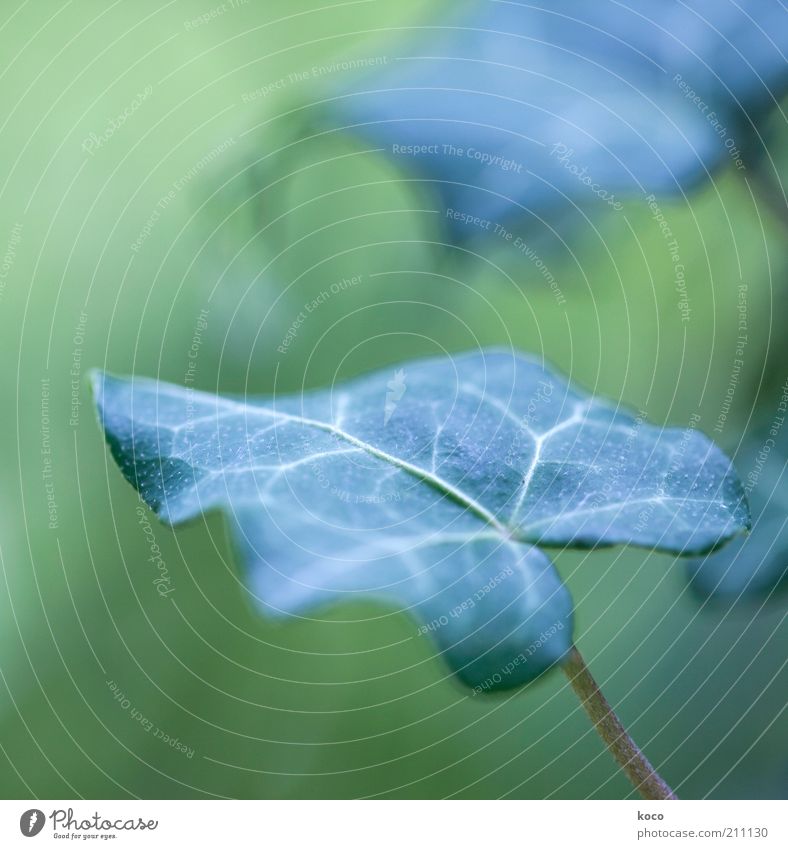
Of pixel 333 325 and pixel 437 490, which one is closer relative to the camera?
pixel 437 490

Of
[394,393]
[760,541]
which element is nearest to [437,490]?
[394,393]

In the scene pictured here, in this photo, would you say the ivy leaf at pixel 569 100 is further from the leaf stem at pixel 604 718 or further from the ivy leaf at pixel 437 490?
the leaf stem at pixel 604 718

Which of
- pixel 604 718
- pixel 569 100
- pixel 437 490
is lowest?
pixel 604 718

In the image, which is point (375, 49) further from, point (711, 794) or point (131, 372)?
point (711, 794)

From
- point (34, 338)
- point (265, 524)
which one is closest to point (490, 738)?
point (265, 524)

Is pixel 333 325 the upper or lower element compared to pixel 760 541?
upper
